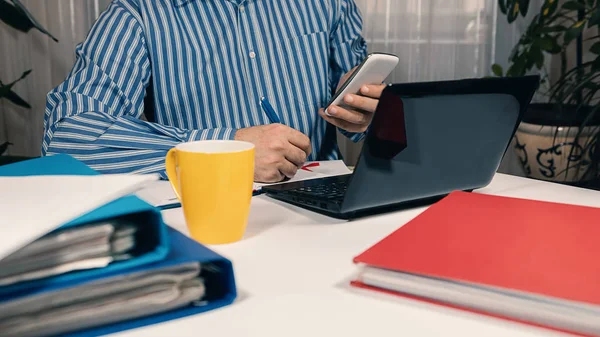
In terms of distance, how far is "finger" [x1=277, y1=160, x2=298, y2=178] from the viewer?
907mm

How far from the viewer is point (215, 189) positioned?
1.94ft

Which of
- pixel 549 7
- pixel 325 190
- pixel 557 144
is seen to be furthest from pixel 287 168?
pixel 549 7

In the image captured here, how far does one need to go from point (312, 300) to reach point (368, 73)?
525mm

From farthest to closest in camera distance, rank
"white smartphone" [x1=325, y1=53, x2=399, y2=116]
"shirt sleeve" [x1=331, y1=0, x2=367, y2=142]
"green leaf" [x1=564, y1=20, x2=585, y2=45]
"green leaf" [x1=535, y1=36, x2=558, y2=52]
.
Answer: "green leaf" [x1=535, y1=36, x2=558, y2=52] < "green leaf" [x1=564, y1=20, x2=585, y2=45] < "shirt sleeve" [x1=331, y1=0, x2=367, y2=142] < "white smartphone" [x1=325, y1=53, x2=399, y2=116]

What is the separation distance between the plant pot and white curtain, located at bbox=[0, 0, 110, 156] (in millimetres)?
1703

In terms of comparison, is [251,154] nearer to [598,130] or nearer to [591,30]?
[598,130]

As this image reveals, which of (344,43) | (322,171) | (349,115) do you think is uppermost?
(344,43)

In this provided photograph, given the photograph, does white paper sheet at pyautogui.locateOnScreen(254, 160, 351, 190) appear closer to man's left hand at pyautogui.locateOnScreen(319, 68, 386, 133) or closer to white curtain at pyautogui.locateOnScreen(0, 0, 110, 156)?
man's left hand at pyautogui.locateOnScreen(319, 68, 386, 133)

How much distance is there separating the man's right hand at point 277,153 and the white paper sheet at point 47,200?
0.42 m

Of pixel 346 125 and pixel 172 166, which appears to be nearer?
pixel 172 166

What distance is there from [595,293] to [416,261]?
5.2 inches

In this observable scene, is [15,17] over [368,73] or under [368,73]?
over

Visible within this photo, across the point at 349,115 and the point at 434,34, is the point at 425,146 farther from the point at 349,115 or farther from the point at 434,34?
the point at 434,34

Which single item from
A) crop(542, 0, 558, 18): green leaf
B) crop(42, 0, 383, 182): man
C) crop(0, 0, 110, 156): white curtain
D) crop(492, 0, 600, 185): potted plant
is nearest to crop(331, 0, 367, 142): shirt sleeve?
crop(42, 0, 383, 182): man
